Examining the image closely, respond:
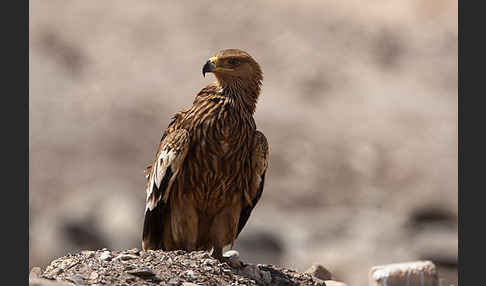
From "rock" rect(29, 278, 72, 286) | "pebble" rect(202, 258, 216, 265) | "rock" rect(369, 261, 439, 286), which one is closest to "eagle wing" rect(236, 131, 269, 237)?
"pebble" rect(202, 258, 216, 265)

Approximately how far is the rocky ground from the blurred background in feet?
28.4

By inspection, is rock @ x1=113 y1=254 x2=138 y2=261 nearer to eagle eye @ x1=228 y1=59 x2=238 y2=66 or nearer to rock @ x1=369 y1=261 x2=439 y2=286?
eagle eye @ x1=228 y1=59 x2=238 y2=66

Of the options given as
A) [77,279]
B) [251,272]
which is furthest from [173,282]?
[251,272]

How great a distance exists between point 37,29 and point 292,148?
8399 mm

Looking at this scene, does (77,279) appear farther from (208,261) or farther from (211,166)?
(211,166)

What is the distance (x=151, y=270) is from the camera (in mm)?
7020

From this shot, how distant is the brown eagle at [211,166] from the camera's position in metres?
7.83

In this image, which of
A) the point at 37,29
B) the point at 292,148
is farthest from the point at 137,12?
the point at 292,148

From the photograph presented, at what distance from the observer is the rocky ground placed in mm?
6867

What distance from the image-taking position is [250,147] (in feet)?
26.3

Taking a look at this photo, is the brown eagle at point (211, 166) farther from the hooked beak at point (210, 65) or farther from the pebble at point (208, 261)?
the pebble at point (208, 261)

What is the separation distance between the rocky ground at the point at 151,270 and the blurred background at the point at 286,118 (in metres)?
8.67

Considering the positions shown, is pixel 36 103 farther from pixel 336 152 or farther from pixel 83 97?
pixel 336 152

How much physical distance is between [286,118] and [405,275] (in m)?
11.5
